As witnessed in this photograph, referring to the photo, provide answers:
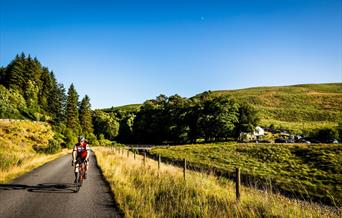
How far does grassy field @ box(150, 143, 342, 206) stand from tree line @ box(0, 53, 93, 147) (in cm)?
4930

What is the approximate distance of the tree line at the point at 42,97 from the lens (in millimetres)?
74831

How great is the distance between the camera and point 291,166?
1289 inches

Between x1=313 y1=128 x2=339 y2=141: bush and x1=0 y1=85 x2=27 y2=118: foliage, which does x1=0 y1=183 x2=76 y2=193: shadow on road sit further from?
x1=313 y1=128 x2=339 y2=141: bush

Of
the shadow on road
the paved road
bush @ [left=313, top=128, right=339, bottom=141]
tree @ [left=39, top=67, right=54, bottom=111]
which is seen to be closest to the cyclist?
the shadow on road

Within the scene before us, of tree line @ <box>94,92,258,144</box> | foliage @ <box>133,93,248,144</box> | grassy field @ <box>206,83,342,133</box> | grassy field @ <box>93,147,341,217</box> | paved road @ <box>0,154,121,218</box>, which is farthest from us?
grassy field @ <box>206,83,342,133</box>

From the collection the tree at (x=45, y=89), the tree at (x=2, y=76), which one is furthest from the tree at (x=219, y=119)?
the tree at (x=2, y=76)

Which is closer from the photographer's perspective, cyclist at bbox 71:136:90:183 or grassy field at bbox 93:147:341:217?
grassy field at bbox 93:147:341:217

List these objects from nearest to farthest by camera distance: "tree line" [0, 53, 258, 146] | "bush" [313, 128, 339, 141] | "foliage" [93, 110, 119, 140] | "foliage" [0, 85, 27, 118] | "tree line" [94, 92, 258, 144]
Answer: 1. "foliage" [0, 85, 27, 118]
2. "bush" [313, 128, 339, 141]
3. "tree line" [0, 53, 258, 146]
4. "tree line" [94, 92, 258, 144]
5. "foliage" [93, 110, 119, 140]

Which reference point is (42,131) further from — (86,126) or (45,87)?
(45,87)

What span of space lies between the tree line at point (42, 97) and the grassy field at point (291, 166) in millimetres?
49301

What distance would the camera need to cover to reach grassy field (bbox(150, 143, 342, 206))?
2122 centimetres

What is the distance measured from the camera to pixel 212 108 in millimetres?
77125

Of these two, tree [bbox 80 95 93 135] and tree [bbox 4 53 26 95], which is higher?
tree [bbox 4 53 26 95]

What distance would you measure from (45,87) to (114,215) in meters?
98.4
